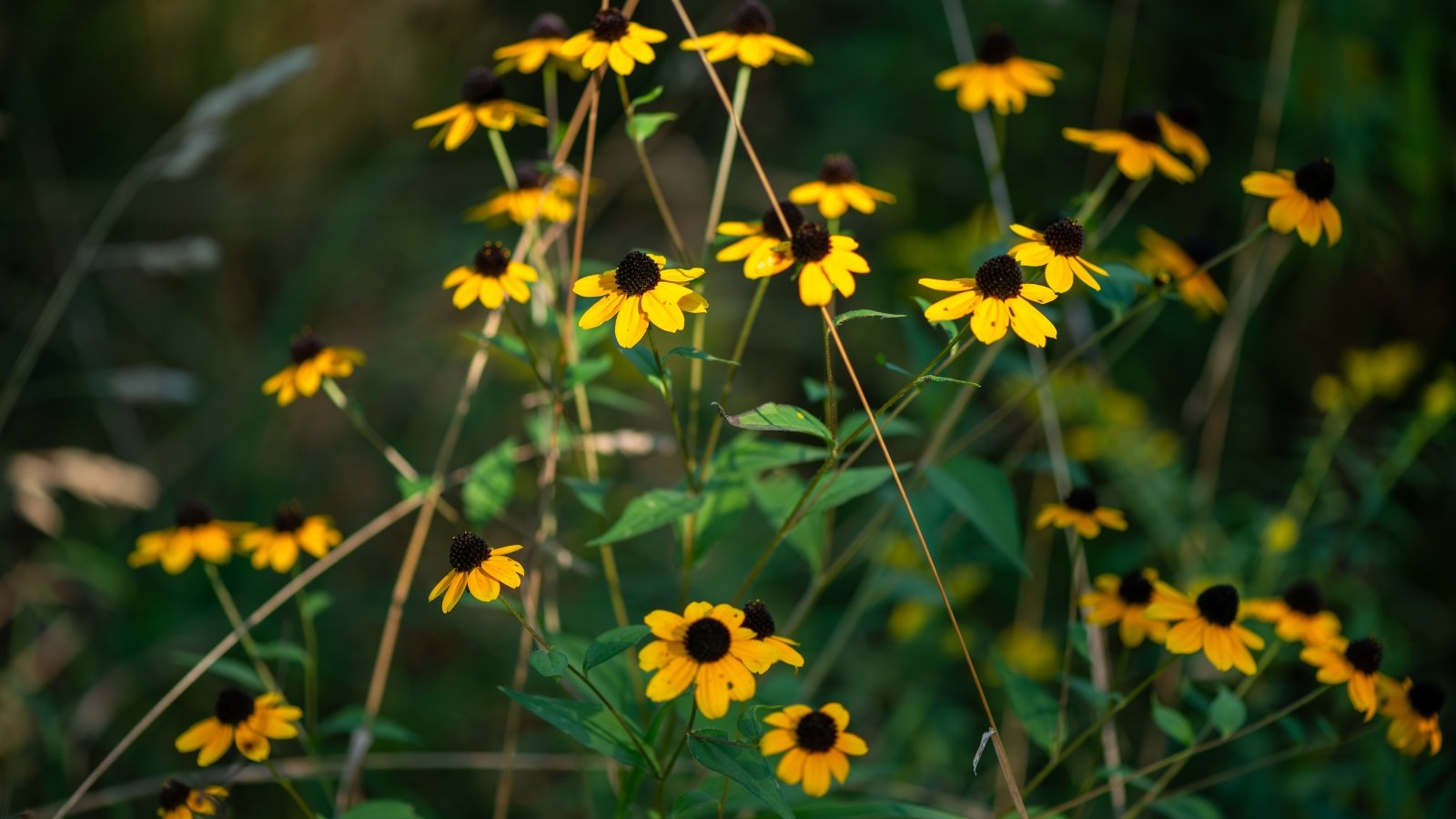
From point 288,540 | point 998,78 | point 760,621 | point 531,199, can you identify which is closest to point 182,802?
point 288,540

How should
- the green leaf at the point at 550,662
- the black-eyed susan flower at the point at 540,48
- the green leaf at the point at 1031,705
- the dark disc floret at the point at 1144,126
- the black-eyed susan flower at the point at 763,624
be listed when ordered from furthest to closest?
the dark disc floret at the point at 1144,126, the black-eyed susan flower at the point at 540,48, the green leaf at the point at 1031,705, the black-eyed susan flower at the point at 763,624, the green leaf at the point at 550,662

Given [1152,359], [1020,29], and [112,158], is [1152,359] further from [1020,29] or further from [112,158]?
[112,158]

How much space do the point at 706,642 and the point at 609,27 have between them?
25.4 inches

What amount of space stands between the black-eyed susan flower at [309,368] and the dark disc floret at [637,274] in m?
0.41

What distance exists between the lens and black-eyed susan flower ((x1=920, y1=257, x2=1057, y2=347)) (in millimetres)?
874

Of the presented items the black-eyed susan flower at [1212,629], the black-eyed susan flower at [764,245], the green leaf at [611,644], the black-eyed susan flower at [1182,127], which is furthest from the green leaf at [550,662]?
the black-eyed susan flower at [1182,127]

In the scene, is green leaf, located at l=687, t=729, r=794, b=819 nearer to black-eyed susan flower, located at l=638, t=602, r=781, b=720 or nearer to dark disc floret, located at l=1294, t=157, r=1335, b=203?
black-eyed susan flower, located at l=638, t=602, r=781, b=720

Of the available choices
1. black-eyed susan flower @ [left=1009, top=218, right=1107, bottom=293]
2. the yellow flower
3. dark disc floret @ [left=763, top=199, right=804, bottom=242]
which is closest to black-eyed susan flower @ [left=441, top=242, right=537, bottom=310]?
the yellow flower

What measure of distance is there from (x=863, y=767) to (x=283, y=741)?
1.28 meters

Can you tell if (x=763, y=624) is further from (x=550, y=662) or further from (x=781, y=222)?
(x=781, y=222)

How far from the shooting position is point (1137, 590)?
111 cm

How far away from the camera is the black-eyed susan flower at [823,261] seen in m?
0.95

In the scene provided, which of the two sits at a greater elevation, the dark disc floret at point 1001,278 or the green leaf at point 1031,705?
the dark disc floret at point 1001,278

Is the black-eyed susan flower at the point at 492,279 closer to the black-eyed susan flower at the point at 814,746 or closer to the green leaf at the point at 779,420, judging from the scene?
the green leaf at the point at 779,420
